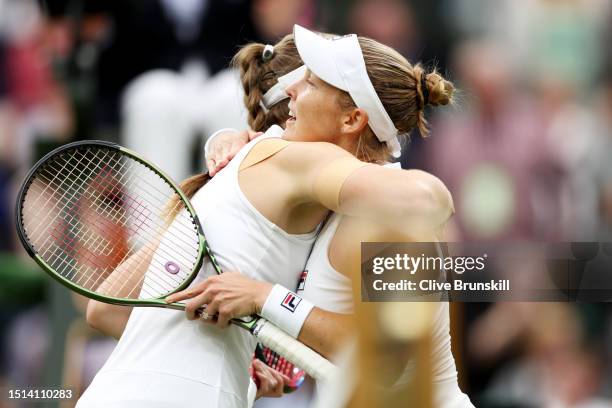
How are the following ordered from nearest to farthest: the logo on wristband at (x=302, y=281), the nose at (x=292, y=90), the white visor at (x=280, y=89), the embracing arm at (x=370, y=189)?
1. the embracing arm at (x=370, y=189)
2. the logo on wristband at (x=302, y=281)
3. the nose at (x=292, y=90)
4. the white visor at (x=280, y=89)

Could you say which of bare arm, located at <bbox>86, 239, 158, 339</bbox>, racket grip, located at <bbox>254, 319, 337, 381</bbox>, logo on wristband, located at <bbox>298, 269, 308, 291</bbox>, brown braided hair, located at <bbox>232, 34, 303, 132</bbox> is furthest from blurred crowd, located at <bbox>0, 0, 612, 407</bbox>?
racket grip, located at <bbox>254, 319, 337, 381</bbox>

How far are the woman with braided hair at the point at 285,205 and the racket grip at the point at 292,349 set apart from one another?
0.02 m

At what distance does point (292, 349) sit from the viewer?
233cm

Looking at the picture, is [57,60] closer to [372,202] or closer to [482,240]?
[482,240]

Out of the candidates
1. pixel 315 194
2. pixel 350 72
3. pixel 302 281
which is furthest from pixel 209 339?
pixel 350 72

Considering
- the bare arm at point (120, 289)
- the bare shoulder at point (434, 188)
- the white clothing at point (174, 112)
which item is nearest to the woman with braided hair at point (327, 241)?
the bare shoulder at point (434, 188)

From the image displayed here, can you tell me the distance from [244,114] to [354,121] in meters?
1.89

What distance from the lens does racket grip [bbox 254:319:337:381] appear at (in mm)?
2301

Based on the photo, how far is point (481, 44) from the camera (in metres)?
4.82

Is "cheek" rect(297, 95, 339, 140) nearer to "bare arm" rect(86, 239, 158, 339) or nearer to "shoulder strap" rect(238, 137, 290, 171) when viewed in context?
"shoulder strap" rect(238, 137, 290, 171)

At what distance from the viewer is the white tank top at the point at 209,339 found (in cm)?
228

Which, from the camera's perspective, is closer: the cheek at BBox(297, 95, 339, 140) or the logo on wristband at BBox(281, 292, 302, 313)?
the logo on wristband at BBox(281, 292, 302, 313)

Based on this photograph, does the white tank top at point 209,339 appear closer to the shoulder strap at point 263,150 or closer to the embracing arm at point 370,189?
the shoulder strap at point 263,150

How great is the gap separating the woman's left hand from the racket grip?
0.04 metres
